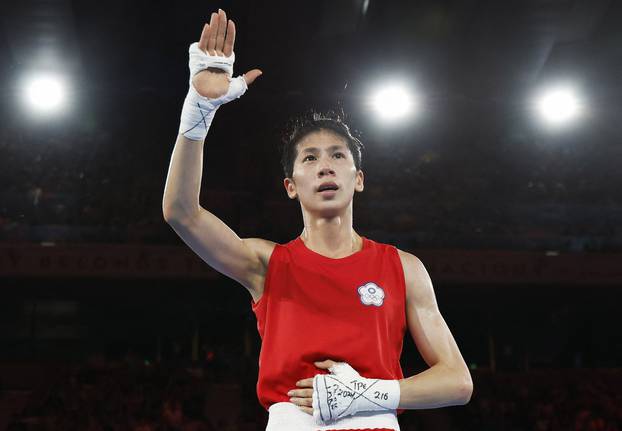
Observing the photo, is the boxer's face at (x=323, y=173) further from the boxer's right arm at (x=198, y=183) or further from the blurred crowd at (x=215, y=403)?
the blurred crowd at (x=215, y=403)

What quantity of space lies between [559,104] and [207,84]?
418 inches

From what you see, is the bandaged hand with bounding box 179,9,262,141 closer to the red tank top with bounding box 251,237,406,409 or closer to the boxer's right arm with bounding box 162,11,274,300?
the boxer's right arm with bounding box 162,11,274,300

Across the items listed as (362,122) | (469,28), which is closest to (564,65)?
(469,28)

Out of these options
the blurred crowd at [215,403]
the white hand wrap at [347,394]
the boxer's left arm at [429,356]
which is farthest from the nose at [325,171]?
the blurred crowd at [215,403]

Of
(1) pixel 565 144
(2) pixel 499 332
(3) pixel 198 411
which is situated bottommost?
(3) pixel 198 411

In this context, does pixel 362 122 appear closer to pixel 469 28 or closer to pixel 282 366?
pixel 469 28

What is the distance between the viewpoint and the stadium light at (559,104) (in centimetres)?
1164

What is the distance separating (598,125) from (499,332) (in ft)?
13.7

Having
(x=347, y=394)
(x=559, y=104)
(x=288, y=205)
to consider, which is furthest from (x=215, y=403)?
(x=347, y=394)

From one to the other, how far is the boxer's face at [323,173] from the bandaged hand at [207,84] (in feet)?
1.42

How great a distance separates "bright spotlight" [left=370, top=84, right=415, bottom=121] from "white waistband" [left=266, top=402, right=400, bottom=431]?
949 cm

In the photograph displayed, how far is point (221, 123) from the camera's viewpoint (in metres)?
13.2

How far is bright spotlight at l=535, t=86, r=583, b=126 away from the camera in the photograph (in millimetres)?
11648

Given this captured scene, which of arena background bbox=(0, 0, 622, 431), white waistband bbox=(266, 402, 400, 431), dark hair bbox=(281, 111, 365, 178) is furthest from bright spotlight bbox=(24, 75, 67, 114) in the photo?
white waistband bbox=(266, 402, 400, 431)
